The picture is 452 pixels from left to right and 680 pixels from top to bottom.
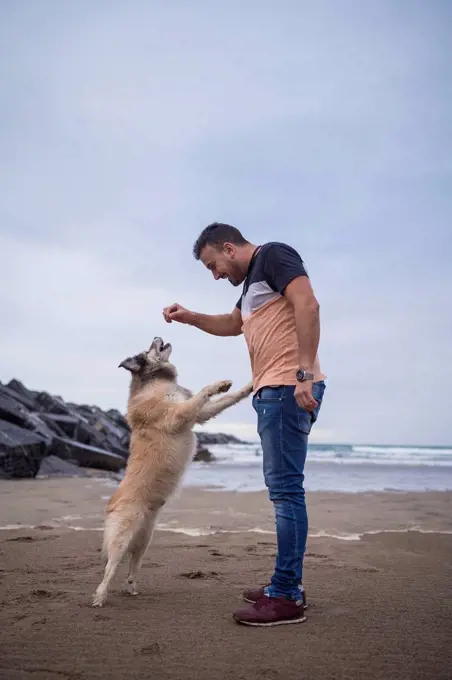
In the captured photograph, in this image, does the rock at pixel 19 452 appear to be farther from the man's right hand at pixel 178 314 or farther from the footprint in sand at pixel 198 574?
the man's right hand at pixel 178 314

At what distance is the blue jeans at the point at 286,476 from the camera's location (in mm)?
3344

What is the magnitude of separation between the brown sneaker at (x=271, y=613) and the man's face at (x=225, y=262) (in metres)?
2.01

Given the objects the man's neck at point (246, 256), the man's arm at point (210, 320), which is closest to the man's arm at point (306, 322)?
the man's neck at point (246, 256)

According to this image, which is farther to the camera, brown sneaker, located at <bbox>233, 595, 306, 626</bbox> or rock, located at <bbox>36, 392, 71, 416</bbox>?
rock, located at <bbox>36, 392, 71, 416</bbox>

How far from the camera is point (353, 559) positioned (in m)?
5.03

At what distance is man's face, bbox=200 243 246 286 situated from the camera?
3803 millimetres

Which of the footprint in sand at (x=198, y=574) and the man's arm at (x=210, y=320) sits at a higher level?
the man's arm at (x=210, y=320)

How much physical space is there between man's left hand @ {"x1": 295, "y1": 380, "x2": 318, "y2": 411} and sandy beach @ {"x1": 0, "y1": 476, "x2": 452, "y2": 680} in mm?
1210

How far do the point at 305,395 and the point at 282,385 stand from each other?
214 mm

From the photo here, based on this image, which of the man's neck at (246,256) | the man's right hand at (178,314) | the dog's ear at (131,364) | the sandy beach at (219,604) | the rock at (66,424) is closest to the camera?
the sandy beach at (219,604)

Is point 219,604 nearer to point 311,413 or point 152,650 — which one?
point 152,650

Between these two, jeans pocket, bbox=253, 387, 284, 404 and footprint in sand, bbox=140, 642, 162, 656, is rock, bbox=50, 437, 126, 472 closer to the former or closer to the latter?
jeans pocket, bbox=253, 387, 284, 404

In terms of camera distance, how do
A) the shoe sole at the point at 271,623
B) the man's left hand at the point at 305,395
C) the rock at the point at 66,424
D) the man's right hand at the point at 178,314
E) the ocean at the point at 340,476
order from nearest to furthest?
the shoe sole at the point at 271,623
the man's left hand at the point at 305,395
the man's right hand at the point at 178,314
the ocean at the point at 340,476
the rock at the point at 66,424

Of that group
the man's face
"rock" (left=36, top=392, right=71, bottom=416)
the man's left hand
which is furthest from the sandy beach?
"rock" (left=36, top=392, right=71, bottom=416)
